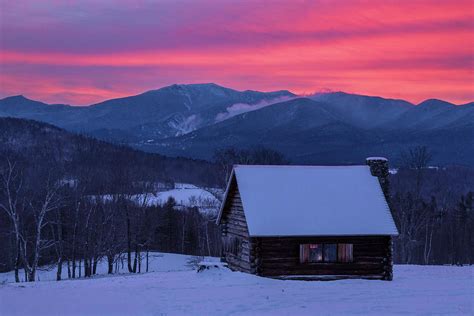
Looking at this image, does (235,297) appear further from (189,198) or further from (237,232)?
(189,198)

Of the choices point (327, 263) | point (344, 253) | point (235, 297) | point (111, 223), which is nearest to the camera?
point (235, 297)

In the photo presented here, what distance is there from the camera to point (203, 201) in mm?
116062

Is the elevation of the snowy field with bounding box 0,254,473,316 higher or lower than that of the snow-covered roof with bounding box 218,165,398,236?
lower

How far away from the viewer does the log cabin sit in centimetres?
3184

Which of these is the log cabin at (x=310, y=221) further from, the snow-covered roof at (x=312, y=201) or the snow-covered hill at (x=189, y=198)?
the snow-covered hill at (x=189, y=198)

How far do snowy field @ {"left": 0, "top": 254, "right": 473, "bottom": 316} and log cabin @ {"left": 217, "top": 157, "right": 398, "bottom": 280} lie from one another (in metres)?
1.30

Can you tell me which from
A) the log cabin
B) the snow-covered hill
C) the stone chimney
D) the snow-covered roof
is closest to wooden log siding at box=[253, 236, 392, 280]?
the log cabin

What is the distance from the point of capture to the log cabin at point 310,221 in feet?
104

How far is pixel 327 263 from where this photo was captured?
3225 cm

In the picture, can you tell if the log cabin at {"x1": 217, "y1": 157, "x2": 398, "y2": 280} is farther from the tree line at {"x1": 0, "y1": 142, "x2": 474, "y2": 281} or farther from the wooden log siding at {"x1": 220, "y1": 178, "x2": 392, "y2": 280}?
the tree line at {"x1": 0, "y1": 142, "x2": 474, "y2": 281}

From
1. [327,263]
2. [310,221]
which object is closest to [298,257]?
[327,263]

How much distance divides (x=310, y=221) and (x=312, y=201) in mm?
1791

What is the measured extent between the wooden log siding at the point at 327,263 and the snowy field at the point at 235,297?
1.10 m

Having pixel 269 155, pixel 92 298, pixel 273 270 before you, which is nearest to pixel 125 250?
pixel 269 155
